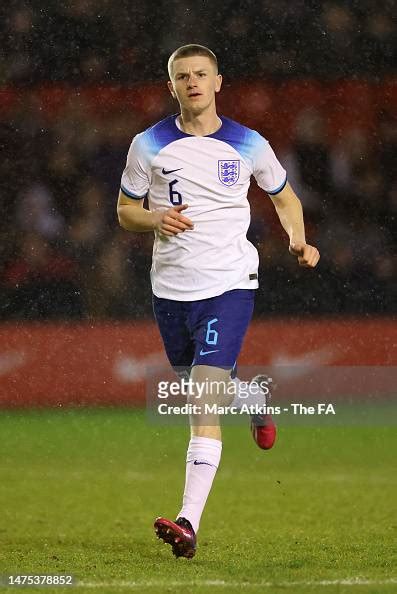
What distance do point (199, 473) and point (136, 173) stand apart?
1180 mm

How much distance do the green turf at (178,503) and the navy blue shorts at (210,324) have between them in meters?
0.76

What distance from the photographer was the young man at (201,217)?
4.90 meters

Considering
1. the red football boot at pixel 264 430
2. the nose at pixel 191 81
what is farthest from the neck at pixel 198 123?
the red football boot at pixel 264 430

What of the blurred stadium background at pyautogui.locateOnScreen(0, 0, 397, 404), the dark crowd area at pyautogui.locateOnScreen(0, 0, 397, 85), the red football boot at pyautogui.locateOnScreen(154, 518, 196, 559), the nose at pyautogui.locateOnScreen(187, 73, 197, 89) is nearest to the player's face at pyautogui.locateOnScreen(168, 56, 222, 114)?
the nose at pyautogui.locateOnScreen(187, 73, 197, 89)

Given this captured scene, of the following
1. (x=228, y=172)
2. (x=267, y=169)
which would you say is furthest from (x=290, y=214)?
(x=228, y=172)

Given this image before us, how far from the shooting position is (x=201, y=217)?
4965 millimetres

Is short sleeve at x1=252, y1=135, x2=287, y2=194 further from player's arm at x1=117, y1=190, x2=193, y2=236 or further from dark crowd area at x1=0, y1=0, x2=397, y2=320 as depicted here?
dark crowd area at x1=0, y1=0, x2=397, y2=320

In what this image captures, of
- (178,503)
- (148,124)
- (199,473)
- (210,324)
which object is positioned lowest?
(178,503)

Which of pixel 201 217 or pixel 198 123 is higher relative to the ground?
pixel 198 123

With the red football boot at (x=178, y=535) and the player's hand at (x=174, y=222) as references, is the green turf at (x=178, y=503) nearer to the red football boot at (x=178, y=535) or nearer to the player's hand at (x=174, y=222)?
the red football boot at (x=178, y=535)

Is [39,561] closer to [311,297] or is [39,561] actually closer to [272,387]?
[272,387]

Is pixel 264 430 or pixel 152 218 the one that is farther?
pixel 264 430

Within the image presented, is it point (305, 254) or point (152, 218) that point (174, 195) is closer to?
point (152, 218)

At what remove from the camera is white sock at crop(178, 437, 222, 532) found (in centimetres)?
464
